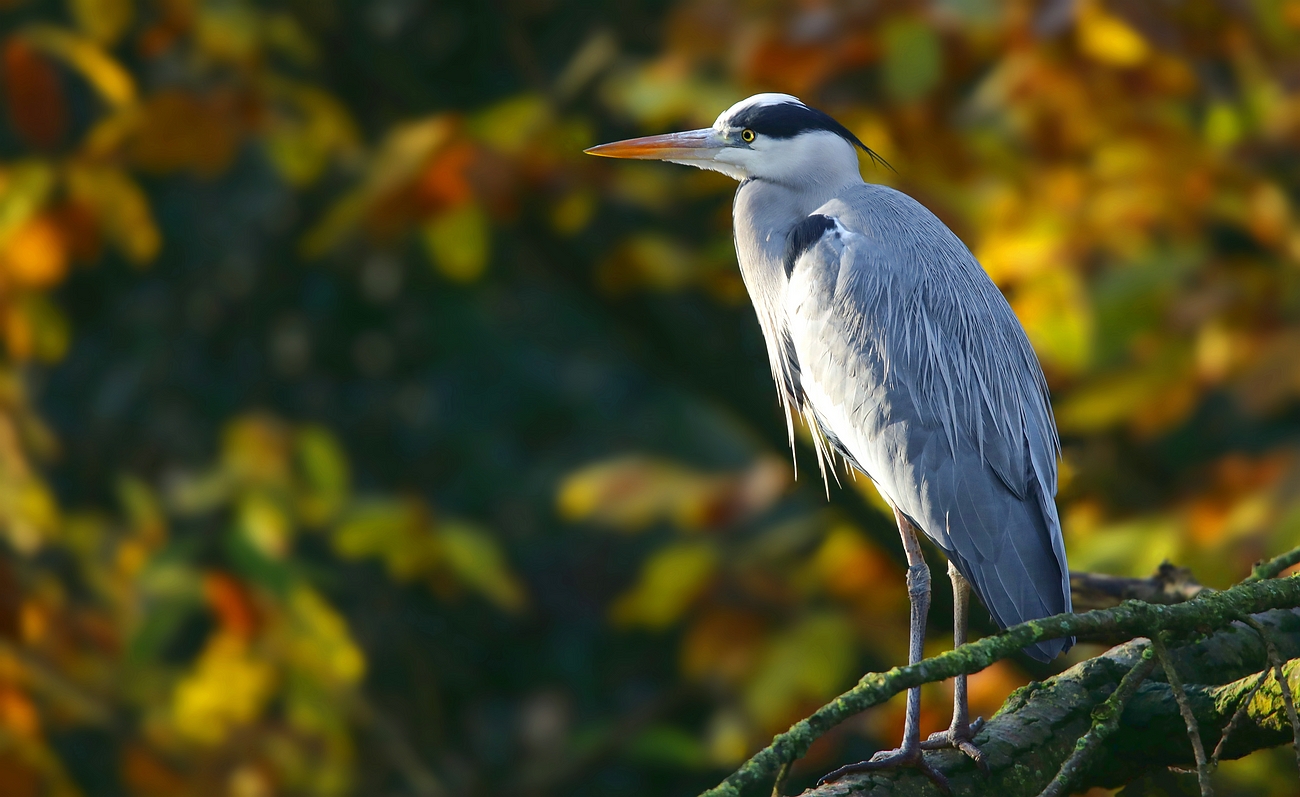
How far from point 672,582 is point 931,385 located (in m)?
1.19

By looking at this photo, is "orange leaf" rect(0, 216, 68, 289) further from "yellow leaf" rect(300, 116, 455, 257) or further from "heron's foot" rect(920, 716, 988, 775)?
"heron's foot" rect(920, 716, 988, 775)

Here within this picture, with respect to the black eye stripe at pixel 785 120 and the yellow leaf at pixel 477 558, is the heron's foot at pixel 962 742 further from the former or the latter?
the yellow leaf at pixel 477 558

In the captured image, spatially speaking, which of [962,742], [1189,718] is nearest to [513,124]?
[962,742]

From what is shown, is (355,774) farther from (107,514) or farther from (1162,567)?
(1162,567)

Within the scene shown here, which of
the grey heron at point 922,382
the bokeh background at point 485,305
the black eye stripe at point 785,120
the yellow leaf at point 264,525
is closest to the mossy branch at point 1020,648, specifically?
the grey heron at point 922,382

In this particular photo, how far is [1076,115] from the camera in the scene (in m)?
3.01

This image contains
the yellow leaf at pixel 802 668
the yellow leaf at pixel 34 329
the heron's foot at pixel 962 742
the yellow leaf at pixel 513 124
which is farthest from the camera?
the yellow leaf at pixel 34 329

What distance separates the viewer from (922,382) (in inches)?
80.5

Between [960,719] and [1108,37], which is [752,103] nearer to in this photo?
[1108,37]

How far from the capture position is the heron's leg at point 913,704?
1377 millimetres

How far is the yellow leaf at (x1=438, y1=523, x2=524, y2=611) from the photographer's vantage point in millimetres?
3088

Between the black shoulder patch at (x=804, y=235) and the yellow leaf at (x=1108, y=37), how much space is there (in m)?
0.95

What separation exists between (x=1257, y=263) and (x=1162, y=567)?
4.22ft

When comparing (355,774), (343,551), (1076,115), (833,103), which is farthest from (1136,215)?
(355,774)
